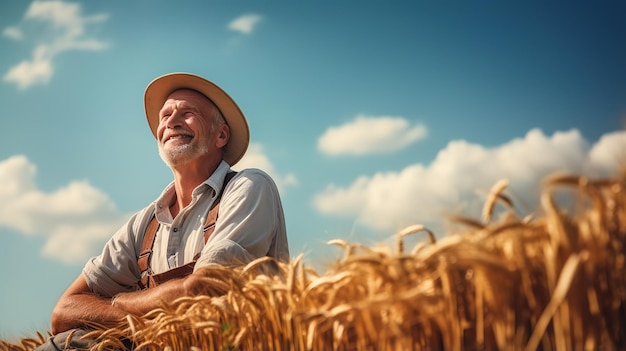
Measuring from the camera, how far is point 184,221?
3.59 m

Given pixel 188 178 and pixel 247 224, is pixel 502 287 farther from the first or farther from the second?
pixel 188 178

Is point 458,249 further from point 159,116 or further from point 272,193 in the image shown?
point 159,116

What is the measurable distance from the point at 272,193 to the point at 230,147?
97 cm

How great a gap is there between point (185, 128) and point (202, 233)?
0.89 metres

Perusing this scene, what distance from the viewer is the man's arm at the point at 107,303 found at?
2.62m

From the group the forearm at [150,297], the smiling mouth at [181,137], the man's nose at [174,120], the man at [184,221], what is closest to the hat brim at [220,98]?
the man at [184,221]

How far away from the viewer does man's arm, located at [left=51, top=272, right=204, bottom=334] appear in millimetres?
2617

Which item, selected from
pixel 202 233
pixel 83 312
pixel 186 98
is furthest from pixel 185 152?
pixel 83 312

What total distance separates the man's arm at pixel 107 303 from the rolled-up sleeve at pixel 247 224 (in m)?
0.17

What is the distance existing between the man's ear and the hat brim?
53mm

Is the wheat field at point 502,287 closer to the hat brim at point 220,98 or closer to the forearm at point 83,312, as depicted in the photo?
the forearm at point 83,312

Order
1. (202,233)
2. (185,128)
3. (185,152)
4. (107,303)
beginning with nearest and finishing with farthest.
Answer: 1. (107,303)
2. (202,233)
3. (185,152)
4. (185,128)

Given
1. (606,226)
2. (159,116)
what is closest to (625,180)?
(606,226)

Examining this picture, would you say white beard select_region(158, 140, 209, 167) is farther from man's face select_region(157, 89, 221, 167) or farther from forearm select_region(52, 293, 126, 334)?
forearm select_region(52, 293, 126, 334)
